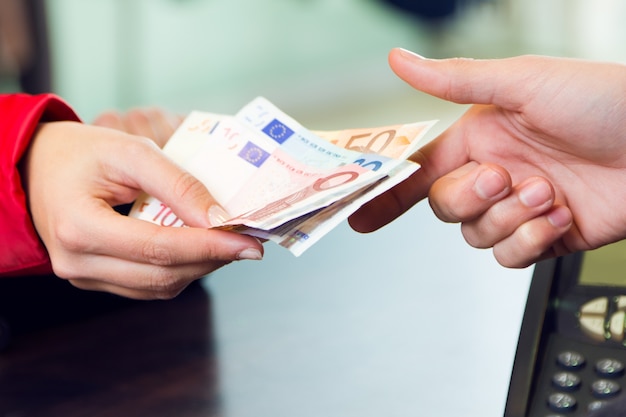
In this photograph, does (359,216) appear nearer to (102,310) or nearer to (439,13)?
(102,310)

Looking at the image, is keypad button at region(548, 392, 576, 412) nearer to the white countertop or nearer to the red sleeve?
the white countertop

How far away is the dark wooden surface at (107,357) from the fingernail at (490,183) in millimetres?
263

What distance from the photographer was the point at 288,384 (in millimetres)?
665

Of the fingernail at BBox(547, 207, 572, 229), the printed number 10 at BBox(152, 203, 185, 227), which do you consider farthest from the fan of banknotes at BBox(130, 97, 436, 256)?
the fingernail at BBox(547, 207, 572, 229)

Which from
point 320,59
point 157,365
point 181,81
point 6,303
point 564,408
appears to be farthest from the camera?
point 320,59

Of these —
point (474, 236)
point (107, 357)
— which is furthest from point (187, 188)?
point (474, 236)

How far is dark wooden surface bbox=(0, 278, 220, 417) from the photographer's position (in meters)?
0.66

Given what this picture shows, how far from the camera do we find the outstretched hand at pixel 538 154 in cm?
73

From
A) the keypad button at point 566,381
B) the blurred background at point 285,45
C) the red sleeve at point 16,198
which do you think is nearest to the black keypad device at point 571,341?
the keypad button at point 566,381

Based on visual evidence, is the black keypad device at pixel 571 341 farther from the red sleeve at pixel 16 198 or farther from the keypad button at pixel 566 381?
the red sleeve at pixel 16 198

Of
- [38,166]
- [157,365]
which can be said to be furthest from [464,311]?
[38,166]

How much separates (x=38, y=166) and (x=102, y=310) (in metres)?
0.15

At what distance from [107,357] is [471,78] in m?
0.39

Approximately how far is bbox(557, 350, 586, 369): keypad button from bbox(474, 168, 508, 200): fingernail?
0.15 metres
